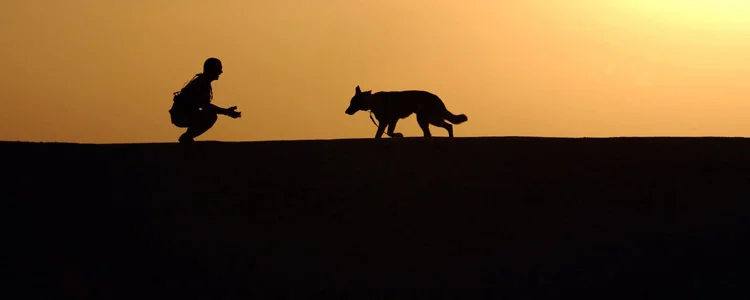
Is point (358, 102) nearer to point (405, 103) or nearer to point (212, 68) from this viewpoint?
point (405, 103)

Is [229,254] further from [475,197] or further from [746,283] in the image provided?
[746,283]

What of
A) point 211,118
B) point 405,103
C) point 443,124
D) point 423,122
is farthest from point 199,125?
point 443,124

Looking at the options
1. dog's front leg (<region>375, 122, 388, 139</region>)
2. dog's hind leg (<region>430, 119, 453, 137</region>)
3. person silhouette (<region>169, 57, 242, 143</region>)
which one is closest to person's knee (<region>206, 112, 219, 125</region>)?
person silhouette (<region>169, 57, 242, 143</region>)

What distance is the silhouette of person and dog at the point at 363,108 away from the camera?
1166 cm

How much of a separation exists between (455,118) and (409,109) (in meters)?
0.83

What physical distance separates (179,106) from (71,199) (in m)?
2.39

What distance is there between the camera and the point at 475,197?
31.1 feet

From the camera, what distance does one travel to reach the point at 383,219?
30.2 ft

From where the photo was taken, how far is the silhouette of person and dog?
38.2ft

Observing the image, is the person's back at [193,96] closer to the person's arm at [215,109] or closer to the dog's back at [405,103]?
the person's arm at [215,109]

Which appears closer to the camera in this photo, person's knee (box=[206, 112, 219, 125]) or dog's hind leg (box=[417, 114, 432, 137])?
person's knee (box=[206, 112, 219, 125])

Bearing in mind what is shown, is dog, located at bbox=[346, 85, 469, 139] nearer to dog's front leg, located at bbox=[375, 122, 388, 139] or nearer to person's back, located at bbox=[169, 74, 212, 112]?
dog's front leg, located at bbox=[375, 122, 388, 139]

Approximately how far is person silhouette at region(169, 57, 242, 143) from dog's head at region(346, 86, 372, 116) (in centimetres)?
431

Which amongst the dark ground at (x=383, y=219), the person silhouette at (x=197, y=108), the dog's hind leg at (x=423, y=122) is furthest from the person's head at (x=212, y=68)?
the dog's hind leg at (x=423, y=122)
